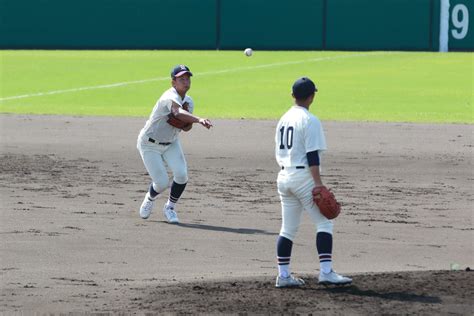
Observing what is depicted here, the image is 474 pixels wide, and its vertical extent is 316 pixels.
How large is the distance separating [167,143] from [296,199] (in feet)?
12.8

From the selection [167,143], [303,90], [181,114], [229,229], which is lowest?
[229,229]

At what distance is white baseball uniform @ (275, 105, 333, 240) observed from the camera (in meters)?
8.96

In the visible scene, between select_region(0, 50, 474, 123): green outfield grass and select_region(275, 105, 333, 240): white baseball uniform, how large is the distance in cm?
1386

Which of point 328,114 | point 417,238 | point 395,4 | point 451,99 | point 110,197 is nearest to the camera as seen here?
point 417,238

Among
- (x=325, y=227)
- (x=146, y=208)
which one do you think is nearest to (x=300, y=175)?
(x=325, y=227)

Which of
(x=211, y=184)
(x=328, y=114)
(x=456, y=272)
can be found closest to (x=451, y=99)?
(x=328, y=114)

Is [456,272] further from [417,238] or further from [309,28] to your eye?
[309,28]

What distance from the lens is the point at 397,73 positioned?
33406 mm

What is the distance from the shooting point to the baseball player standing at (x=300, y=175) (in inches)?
352

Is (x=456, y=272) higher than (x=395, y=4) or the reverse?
the reverse

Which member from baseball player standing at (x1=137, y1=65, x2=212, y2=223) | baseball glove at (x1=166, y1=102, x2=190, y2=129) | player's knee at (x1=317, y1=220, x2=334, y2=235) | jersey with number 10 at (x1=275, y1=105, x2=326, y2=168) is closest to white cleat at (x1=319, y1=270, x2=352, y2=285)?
player's knee at (x1=317, y1=220, x2=334, y2=235)

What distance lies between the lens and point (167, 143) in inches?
507

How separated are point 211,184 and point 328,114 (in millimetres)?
8987

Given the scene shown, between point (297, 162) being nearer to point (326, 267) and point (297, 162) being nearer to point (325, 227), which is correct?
point (325, 227)
